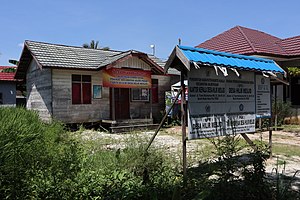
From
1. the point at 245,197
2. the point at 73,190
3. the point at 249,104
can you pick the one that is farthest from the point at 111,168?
the point at 249,104

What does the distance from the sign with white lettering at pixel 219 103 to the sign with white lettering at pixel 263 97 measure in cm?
28

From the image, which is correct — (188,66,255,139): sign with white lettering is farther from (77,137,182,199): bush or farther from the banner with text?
the banner with text

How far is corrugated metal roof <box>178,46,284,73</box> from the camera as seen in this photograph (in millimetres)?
4961

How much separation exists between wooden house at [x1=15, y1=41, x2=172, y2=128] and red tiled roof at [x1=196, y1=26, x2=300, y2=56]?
5256 millimetres

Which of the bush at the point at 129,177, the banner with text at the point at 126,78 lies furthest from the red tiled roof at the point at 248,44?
the bush at the point at 129,177

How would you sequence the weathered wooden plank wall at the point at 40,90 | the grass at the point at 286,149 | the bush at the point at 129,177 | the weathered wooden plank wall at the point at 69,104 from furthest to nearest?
the weathered wooden plank wall at the point at 40,90
the weathered wooden plank wall at the point at 69,104
the grass at the point at 286,149
the bush at the point at 129,177

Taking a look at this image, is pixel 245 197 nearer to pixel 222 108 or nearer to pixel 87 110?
pixel 222 108

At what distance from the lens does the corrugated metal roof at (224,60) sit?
4961mm

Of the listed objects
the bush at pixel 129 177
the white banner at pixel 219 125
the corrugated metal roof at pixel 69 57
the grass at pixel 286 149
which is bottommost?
the grass at pixel 286 149

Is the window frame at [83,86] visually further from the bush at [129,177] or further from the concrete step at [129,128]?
the bush at [129,177]

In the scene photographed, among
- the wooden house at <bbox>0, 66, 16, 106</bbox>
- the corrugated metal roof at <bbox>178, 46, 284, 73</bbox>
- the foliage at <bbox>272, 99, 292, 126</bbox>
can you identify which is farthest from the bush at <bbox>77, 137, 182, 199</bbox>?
the wooden house at <bbox>0, 66, 16, 106</bbox>

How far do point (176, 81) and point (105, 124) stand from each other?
618 centimetres

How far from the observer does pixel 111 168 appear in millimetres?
4559

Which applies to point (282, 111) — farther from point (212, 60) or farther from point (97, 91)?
point (212, 60)
